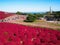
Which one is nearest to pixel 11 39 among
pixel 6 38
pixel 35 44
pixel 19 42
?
pixel 6 38

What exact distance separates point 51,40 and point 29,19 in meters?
24.4

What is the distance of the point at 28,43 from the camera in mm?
4398

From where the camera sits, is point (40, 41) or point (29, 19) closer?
point (40, 41)

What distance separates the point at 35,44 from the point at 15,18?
86.7 feet

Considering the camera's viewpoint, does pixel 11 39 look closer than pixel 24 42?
No

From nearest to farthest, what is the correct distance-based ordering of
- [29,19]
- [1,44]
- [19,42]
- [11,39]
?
[1,44] → [19,42] → [11,39] → [29,19]

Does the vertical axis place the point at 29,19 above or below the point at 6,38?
below

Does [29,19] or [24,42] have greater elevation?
[24,42]

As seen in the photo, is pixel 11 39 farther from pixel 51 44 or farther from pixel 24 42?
pixel 51 44

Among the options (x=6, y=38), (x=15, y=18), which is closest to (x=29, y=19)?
(x=15, y=18)

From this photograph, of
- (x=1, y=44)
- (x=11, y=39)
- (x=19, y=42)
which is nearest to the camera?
(x=1, y=44)

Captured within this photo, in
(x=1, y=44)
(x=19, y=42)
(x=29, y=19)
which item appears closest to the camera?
(x=1, y=44)

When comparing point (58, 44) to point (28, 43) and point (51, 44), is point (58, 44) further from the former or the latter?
point (28, 43)

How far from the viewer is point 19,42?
14.9 feet
